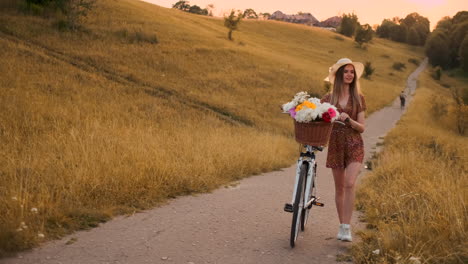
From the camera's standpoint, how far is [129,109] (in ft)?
72.8

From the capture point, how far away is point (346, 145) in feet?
20.3

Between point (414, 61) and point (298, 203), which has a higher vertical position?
point (414, 61)

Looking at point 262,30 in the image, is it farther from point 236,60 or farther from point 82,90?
point 82,90

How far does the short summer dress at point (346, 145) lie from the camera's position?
6.14 meters

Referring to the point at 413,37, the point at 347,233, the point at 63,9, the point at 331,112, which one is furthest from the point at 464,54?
the point at 331,112

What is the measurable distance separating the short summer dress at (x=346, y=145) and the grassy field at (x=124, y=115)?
9.66 feet

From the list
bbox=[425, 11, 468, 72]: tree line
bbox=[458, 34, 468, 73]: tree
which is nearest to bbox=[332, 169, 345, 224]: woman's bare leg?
bbox=[458, 34, 468, 73]: tree

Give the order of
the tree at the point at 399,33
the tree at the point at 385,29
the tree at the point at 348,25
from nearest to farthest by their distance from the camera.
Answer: the tree at the point at 348,25 < the tree at the point at 399,33 < the tree at the point at 385,29

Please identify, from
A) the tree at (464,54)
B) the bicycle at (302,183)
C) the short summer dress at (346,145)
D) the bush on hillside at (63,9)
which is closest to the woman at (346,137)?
the short summer dress at (346,145)

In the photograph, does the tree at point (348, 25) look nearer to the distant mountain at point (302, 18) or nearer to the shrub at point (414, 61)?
the shrub at point (414, 61)

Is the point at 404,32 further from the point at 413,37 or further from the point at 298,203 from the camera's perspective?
the point at 298,203

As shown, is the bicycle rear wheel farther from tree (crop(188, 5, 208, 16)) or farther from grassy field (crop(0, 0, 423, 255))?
tree (crop(188, 5, 208, 16))

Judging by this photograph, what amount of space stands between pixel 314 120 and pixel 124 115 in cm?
1557

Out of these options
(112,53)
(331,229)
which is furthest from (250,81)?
(331,229)
